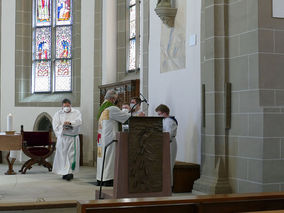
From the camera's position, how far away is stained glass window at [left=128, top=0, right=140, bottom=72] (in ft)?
43.4

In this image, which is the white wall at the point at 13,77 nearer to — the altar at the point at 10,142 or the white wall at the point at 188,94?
the altar at the point at 10,142

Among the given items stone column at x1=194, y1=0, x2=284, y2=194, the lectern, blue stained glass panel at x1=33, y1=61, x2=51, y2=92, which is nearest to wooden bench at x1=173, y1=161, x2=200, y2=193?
stone column at x1=194, y1=0, x2=284, y2=194

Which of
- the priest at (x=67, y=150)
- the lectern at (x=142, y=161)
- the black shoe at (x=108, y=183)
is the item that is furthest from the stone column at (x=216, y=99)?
the priest at (x=67, y=150)

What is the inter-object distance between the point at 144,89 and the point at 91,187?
2687 mm

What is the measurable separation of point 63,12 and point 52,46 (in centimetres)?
108

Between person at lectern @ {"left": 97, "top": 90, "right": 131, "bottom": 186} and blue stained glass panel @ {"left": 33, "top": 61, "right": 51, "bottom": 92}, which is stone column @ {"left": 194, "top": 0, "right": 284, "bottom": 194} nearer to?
person at lectern @ {"left": 97, "top": 90, "right": 131, "bottom": 186}

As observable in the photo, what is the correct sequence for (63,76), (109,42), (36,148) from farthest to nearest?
1. (63,76)
2. (109,42)
3. (36,148)

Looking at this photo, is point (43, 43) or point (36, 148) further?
point (43, 43)

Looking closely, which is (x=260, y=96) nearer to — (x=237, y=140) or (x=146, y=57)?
(x=237, y=140)

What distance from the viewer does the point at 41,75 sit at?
52.0ft

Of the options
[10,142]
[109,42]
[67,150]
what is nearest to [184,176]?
[67,150]

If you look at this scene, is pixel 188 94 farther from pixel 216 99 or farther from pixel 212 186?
pixel 212 186

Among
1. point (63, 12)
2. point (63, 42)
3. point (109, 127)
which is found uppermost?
point (63, 12)

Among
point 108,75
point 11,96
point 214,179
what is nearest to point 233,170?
point 214,179
